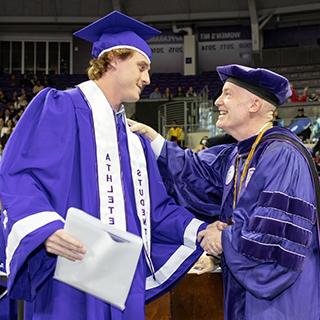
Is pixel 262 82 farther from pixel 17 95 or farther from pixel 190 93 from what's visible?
pixel 17 95

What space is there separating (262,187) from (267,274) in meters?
0.36

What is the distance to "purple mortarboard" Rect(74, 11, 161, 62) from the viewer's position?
261 centimetres

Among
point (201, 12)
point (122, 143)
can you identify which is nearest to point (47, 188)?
point (122, 143)

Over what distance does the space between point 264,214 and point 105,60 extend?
95 cm

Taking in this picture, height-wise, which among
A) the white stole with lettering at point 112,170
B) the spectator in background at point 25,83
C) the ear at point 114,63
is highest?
the spectator in background at point 25,83

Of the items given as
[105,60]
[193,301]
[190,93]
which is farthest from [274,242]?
[190,93]

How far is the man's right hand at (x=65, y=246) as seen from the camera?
2.09 meters

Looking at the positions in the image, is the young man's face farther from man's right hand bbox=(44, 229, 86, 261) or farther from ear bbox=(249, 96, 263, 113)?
man's right hand bbox=(44, 229, 86, 261)

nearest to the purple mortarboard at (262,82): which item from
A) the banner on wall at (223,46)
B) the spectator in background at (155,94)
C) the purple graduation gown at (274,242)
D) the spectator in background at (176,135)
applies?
the purple graduation gown at (274,242)

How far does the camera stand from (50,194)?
2283 mm

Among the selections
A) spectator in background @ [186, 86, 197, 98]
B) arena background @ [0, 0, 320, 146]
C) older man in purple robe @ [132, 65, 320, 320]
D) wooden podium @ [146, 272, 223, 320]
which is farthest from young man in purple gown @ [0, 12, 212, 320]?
arena background @ [0, 0, 320, 146]

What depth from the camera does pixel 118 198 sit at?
8.02ft

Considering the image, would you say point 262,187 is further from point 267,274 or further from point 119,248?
point 119,248

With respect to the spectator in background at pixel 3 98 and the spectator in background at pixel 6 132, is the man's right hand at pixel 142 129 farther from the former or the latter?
the spectator in background at pixel 3 98
